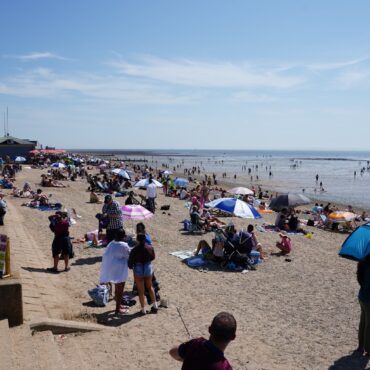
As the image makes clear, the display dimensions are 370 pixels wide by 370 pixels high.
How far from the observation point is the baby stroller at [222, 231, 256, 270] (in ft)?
37.0

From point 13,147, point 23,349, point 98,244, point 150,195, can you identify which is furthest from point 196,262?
point 13,147

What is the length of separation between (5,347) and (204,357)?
306 cm

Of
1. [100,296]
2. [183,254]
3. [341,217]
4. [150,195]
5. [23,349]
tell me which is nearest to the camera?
[23,349]

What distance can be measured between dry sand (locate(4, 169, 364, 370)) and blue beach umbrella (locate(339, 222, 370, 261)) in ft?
4.23

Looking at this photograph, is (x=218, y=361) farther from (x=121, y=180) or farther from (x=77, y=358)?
(x=121, y=180)

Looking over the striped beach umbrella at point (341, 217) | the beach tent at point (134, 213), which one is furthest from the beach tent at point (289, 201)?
the beach tent at point (134, 213)

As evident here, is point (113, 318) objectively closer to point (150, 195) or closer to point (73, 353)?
point (73, 353)

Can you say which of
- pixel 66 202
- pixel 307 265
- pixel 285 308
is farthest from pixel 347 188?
pixel 285 308

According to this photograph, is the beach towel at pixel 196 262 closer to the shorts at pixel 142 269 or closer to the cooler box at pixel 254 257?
the cooler box at pixel 254 257

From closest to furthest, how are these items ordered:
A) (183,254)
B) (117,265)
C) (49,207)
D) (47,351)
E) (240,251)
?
(47,351) < (117,265) < (240,251) < (183,254) < (49,207)

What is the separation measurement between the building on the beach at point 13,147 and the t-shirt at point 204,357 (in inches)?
2042

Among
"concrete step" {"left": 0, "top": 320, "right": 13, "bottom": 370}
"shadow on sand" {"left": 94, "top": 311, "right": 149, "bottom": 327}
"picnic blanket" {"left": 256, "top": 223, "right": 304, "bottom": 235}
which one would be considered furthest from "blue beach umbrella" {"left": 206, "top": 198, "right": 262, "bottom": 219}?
"concrete step" {"left": 0, "top": 320, "right": 13, "bottom": 370}

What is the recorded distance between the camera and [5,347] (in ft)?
16.7

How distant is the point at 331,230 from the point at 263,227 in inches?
138
